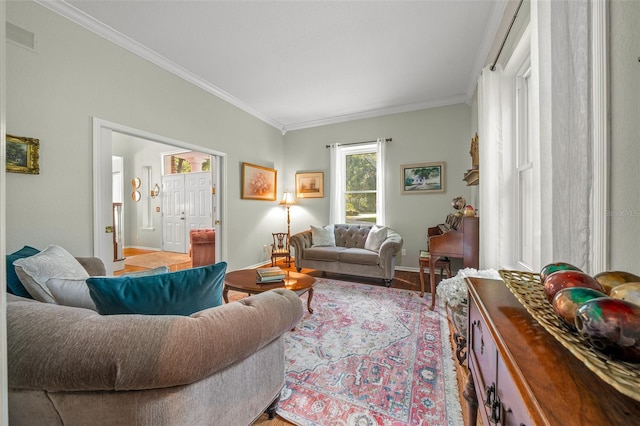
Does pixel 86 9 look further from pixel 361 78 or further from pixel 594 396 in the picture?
pixel 594 396

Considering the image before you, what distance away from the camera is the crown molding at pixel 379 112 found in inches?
149

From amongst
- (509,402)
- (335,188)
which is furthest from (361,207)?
(509,402)

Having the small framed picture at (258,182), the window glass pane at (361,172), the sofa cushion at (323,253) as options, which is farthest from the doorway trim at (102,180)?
the window glass pane at (361,172)

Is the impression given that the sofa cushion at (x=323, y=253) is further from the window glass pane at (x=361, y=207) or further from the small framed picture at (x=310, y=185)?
the small framed picture at (x=310, y=185)

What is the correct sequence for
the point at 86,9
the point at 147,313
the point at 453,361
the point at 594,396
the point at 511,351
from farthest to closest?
the point at 86,9, the point at 453,361, the point at 147,313, the point at 511,351, the point at 594,396

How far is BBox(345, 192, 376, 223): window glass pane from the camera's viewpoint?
4559 millimetres

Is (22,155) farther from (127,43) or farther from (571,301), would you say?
Answer: (571,301)

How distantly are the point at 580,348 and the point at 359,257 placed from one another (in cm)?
311

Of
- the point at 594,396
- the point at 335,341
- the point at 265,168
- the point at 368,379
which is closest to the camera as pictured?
the point at 594,396

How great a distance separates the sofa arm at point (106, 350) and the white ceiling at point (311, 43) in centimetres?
250

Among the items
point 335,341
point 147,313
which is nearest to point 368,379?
point 335,341

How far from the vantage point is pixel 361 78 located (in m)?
3.25

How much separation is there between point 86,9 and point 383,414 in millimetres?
3836

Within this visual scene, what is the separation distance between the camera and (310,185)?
16.1 ft
